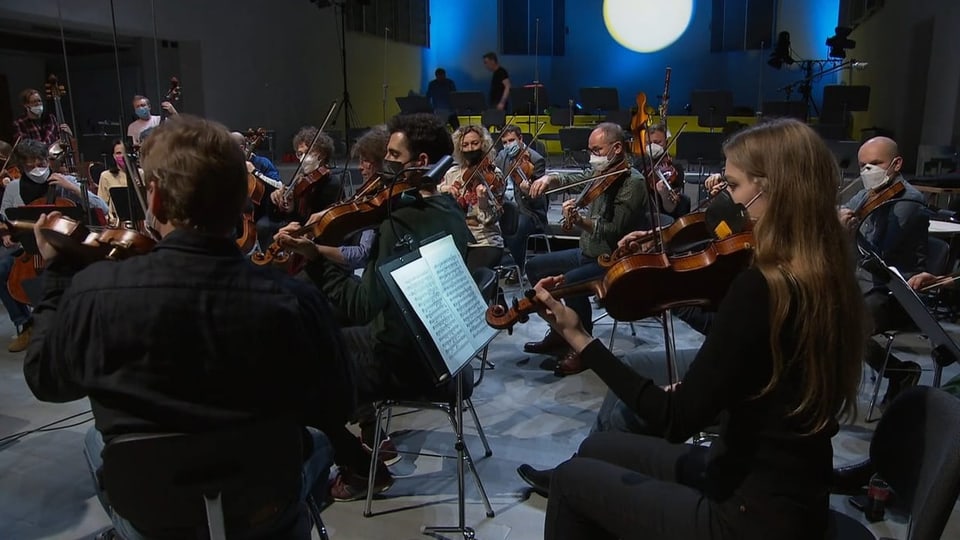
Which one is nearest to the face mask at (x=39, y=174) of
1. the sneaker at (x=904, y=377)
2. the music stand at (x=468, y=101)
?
the sneaker at (x=904, y=377)

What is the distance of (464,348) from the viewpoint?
2.15 meters

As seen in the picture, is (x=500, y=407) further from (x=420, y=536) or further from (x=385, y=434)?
(x=420, y=536)

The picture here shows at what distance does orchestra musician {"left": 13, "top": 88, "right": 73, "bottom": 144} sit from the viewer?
18.1ft

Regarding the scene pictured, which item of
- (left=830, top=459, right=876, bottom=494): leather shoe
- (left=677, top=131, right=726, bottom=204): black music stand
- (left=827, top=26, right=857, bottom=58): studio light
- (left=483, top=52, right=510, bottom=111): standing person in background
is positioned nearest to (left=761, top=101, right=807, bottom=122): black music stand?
(left=677, top=131, right=726, bottom=204): black music stand

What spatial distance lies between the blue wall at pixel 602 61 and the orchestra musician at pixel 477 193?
9.23 meters

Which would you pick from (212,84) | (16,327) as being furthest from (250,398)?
(212,84)

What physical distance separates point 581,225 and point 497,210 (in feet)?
2.21

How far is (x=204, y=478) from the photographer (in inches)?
49.8

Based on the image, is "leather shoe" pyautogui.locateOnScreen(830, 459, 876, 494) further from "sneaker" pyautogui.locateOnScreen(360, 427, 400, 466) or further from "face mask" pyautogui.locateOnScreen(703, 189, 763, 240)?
"sneaker" pyautogui.locateOnScreen(360, 427, 400, 466)

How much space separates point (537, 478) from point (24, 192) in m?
3.85

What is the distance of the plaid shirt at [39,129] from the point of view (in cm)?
596

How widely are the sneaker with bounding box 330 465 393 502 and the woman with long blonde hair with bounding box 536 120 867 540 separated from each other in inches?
49.8

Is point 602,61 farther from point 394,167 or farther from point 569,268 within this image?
point 394,167

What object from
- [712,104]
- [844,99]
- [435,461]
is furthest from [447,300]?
[844,99]
